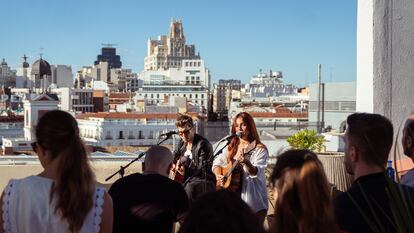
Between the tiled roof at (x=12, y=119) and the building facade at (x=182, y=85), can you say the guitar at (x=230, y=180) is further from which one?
the building facade at (x=182, y=85)

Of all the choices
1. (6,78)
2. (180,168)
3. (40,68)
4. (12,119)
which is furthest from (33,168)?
(6,78)

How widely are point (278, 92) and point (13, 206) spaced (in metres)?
105

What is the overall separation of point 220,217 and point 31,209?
38.0 inches

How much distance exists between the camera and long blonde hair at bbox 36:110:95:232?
204 cm

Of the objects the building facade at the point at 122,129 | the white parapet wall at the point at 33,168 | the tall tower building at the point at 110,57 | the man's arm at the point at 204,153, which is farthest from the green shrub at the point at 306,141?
the tall tower building at the point at 110,57

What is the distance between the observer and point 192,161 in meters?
3.94

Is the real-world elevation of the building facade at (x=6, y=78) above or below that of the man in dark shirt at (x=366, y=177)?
above

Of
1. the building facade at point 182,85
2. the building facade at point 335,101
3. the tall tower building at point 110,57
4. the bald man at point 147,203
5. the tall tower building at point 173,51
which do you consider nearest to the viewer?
the bald man at point 147,203

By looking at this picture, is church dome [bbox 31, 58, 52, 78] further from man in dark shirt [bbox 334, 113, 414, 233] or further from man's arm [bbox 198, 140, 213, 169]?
man in dark shirt [bbox 334, 113, 414, 233]

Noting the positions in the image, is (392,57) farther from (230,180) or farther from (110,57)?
(110,57)

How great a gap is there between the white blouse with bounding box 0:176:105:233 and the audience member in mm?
822

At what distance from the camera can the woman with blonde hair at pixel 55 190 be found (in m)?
2.03

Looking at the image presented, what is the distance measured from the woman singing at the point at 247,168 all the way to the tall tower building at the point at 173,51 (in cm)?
13811

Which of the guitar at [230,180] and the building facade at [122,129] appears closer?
the guitar at [230,180]
